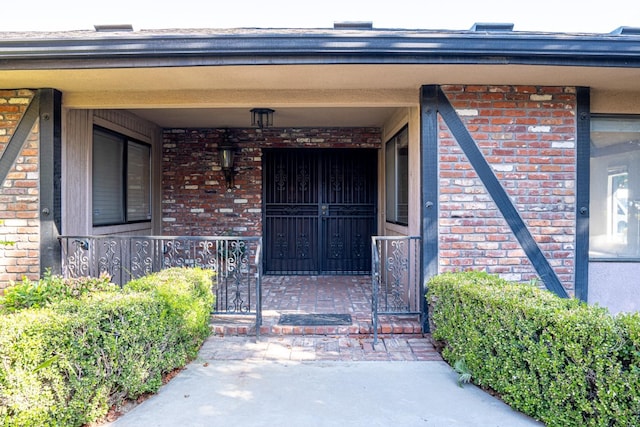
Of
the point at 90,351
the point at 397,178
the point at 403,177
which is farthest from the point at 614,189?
the point at 90,351

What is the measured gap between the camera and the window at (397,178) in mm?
5320

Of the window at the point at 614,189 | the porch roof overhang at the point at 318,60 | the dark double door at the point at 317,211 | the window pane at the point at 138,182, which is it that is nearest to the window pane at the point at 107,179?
the window pane at the point at 138,182

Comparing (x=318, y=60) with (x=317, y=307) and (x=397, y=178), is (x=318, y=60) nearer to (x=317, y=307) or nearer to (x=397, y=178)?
(x=397, y=178)

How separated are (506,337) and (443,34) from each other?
2.41m

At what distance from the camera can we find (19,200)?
4395mm

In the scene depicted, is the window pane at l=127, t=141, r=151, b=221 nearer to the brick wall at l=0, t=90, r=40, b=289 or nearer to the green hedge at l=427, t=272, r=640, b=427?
the brick wall at l=0, t=90, r=40, b=289

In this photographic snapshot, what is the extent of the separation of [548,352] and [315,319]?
2.40 meters

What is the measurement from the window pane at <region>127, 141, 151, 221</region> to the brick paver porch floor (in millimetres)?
2207

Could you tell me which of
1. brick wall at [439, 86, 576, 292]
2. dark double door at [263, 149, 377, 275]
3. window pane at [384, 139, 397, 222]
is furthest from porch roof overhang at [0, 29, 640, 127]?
dark double door at [263, 149, 377, 275]

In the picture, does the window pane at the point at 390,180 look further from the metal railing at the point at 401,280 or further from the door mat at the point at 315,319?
the door mat at the point at 315,319

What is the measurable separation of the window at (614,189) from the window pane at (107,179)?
5.75 meters

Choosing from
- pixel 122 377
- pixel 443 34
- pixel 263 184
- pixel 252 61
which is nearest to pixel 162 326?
pixel 122 377

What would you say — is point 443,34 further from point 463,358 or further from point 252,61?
point 463,358

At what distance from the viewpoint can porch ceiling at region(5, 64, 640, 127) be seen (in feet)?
12.4
